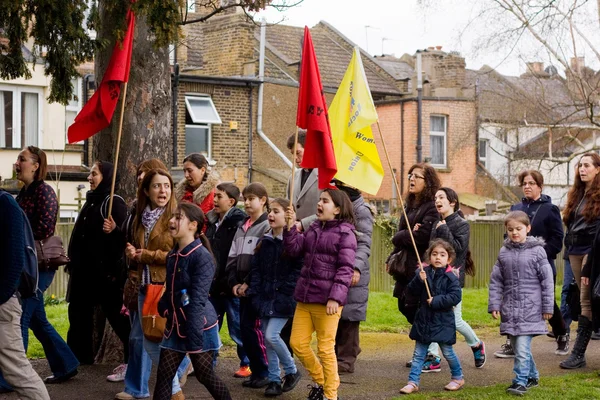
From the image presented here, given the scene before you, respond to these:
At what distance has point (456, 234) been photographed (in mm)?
9727

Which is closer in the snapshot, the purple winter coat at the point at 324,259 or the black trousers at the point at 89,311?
the purple winter coat at the point at 324,259

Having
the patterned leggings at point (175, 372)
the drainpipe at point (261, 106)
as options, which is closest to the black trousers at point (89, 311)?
the patterned leggings at point (175, 372)

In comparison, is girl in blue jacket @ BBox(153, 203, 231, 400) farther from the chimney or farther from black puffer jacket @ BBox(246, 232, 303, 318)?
the chimney

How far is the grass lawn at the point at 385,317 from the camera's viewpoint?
12484 millimetres

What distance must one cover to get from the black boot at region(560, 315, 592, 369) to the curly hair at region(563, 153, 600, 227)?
110 cm

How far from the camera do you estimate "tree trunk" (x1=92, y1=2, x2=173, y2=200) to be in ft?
32.8

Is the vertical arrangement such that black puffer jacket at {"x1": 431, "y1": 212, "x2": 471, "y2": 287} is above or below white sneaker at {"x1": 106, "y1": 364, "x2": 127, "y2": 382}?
above

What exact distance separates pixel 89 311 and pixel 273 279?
205 cm

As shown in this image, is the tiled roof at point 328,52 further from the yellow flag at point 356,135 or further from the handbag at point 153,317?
the handbag at point 153,317

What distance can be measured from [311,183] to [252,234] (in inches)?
34.0

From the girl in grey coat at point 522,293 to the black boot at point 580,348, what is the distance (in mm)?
1330

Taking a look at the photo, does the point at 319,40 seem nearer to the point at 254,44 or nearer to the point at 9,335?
the point at 254,44

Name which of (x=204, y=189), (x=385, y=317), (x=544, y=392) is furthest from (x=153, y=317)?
(x=385, y=317)

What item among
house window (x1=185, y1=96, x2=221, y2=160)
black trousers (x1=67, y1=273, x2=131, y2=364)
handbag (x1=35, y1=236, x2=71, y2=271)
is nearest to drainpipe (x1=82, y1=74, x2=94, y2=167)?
house window (x1=185, y1=96, x2=221, y2=160)
